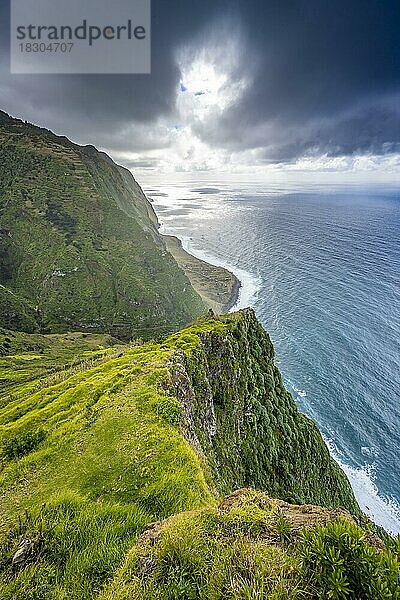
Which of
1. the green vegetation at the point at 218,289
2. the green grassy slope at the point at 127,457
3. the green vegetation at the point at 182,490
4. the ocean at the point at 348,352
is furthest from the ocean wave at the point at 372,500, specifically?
the green vegetation at the point at 218,289

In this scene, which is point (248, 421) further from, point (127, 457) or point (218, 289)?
point (218, 289)

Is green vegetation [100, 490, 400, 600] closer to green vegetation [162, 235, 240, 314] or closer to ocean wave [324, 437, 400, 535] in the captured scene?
ocean wave [324, 437, 400, 535]

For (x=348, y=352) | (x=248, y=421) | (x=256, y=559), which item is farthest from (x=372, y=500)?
(x=256, y=559)

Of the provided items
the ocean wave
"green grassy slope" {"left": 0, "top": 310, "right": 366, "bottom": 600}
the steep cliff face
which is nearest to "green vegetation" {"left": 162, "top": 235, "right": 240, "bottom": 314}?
the ocean wave

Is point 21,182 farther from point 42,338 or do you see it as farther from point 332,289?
point 332,289

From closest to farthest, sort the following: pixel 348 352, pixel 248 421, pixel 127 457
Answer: pixel 127 457 < pixel 248 421 < pixel 348 352

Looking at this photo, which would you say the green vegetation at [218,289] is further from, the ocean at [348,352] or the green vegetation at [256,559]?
the green vegetation at [256,559]
